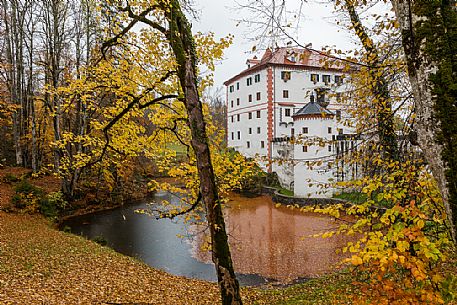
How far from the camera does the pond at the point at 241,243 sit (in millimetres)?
10336

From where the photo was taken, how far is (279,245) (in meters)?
13.1

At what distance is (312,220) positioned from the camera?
1750 cm

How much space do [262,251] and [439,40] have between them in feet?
38.8

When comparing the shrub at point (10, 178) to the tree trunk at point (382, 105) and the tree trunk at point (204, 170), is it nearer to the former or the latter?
the tree trunk at point (204, 170)

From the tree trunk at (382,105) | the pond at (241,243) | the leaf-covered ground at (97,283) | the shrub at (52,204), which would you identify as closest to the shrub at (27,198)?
the shrub at (52,204)

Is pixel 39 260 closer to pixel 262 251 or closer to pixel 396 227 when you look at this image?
pixel 262 251

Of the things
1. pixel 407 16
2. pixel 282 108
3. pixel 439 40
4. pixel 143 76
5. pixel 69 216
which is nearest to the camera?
pixel 439 40

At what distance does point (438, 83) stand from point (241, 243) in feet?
41.1

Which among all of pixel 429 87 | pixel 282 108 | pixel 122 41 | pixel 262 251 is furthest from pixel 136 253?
pixel 282 108

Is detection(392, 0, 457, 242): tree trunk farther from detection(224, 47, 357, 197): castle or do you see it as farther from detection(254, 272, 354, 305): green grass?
detection(224, 47, 357, 197): castle

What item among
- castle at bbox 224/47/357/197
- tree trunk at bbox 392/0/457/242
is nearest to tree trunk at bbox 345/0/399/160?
tree trunk at bbox 392/0/457/242

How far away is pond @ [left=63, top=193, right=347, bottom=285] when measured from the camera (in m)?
10.3

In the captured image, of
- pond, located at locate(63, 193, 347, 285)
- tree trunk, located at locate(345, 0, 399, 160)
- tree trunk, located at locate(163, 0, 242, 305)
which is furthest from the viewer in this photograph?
pond, located at locate(63, 193, 347, 285)

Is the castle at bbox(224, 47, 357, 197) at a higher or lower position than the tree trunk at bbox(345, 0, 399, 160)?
Answer: higher
